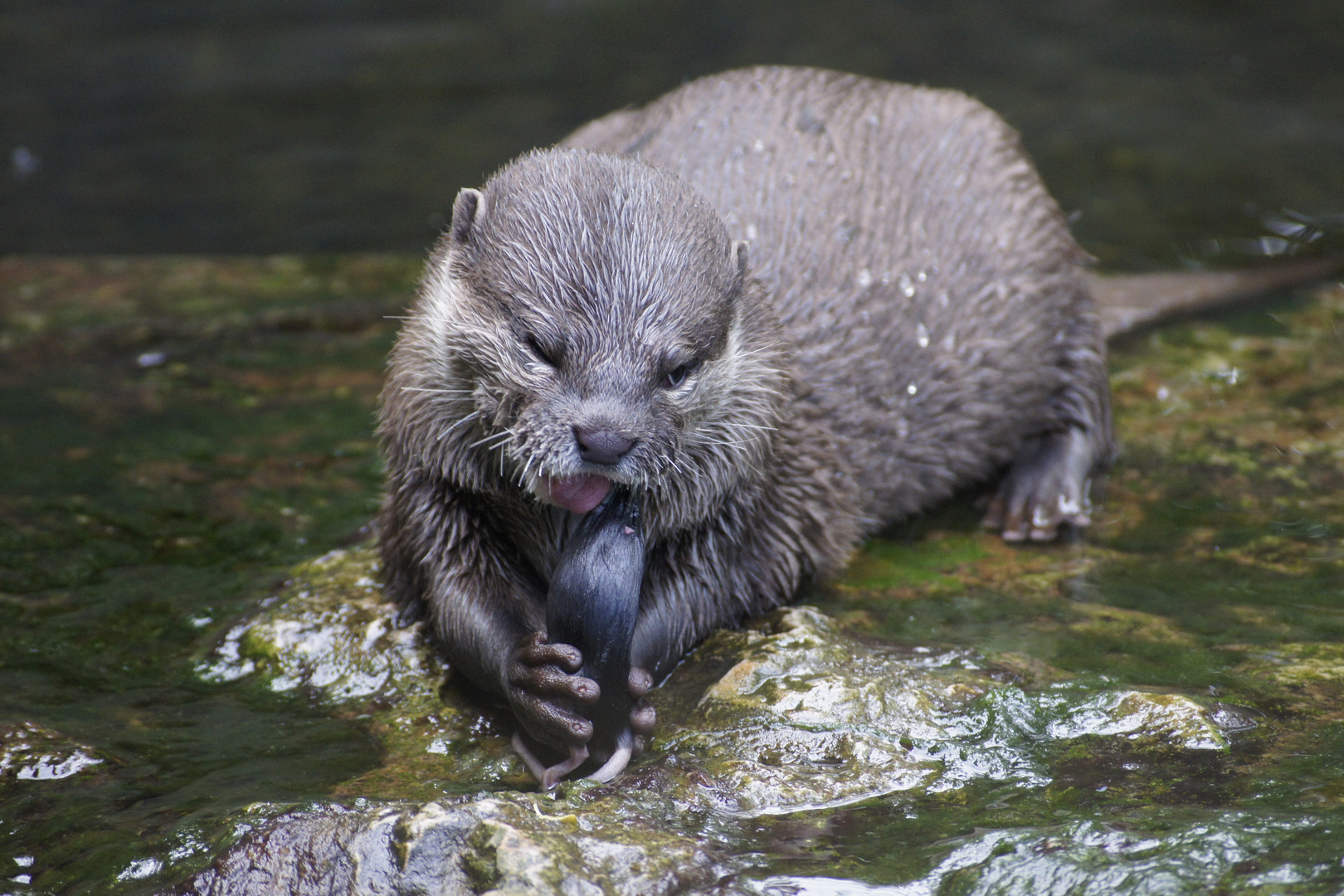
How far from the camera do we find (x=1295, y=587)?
9.57 ft

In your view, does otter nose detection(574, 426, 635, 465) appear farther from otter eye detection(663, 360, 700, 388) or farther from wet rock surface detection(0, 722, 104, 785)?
wet rock surface detection(0, 722, 104, 785)

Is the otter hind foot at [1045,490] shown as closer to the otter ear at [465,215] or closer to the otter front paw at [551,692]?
the otter front paw at [551,692]

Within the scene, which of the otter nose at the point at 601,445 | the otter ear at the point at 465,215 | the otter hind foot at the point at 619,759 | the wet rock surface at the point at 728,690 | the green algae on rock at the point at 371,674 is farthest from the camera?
the otter ear at the point at 465,215

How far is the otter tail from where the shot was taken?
4.43 metres

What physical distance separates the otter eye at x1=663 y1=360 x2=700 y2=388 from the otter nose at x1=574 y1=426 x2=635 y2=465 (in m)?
0.21

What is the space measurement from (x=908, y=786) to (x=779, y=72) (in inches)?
82.7

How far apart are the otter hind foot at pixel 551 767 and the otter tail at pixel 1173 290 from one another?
2.64 meters

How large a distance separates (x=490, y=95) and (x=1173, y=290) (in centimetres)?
414

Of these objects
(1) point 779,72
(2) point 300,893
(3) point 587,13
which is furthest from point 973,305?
(3) point 587,13

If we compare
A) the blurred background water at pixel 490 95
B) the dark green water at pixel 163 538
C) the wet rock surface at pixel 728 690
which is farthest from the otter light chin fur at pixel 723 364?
the blurred background water at pixel 490 95

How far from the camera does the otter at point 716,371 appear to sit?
2.35 metres

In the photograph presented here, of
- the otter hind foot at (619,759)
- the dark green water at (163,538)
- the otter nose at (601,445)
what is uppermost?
the otter nose at (601,445)

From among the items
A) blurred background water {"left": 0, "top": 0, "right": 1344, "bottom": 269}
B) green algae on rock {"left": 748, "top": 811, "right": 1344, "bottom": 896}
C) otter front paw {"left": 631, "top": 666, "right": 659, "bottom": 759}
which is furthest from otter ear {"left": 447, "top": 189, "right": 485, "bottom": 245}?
blurred background water {"left": 0, "top": 0, "right": 1344, "bottom": 269}

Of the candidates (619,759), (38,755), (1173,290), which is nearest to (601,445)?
(619,759)
